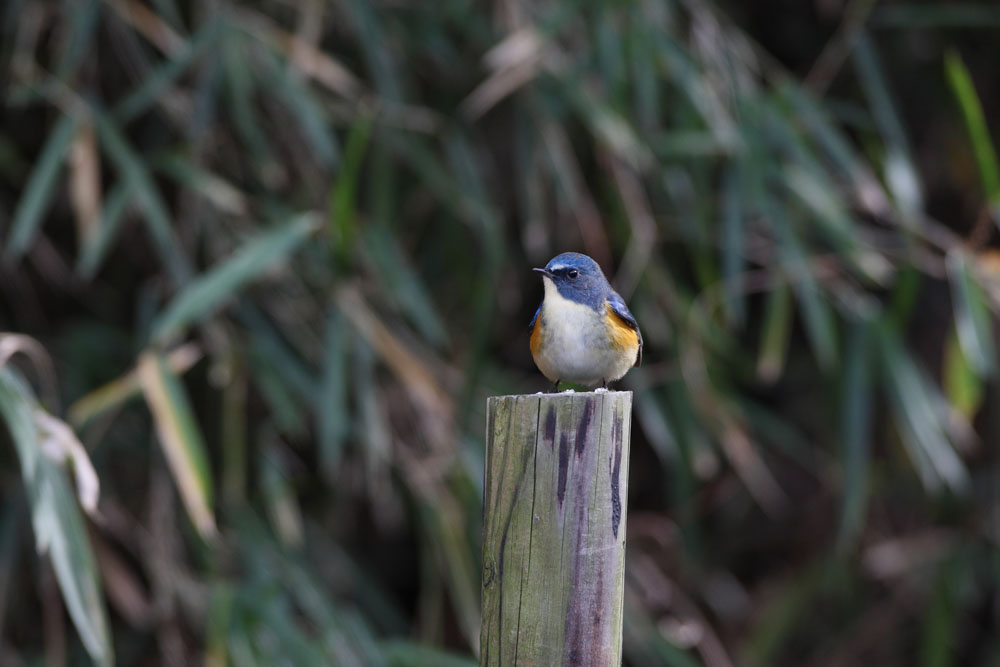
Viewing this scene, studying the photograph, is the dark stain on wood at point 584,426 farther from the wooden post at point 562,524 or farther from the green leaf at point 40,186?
the green leaf at point 40,186

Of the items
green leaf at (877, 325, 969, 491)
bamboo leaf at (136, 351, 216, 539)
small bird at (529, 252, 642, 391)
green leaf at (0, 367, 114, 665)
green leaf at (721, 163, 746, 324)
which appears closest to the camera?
small bird at (529, 252, 642, 391)

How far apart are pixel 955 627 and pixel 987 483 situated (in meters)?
0.84

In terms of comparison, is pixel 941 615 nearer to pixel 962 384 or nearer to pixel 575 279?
pixel 962 384

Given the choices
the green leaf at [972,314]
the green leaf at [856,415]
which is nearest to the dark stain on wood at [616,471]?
the green leaf at [972,314]

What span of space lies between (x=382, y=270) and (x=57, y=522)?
1.50 meters

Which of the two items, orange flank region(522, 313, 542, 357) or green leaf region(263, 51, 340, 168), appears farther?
green leaf region(263, 51, 340, 168)

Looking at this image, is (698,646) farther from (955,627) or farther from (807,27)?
(807,27)

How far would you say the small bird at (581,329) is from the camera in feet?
8.95

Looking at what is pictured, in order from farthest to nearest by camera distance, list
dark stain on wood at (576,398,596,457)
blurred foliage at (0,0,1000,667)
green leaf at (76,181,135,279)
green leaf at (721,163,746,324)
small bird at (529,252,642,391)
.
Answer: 1. green leaf at (721,163,746,324)
2. blurred foliage at (0,0,1000,667)
3. green leaf at (76,181,135,279)
4. small bird at (529,252,642,391)
5. dark stain on wood at (576,398,596,457)

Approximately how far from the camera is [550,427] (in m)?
1.96

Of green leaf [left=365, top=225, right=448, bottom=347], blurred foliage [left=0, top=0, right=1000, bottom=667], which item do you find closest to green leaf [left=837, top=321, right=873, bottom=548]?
blurred foliage [left=0, top=0, right=1000, bottom=667]

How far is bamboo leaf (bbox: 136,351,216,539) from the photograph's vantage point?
3.35 meters

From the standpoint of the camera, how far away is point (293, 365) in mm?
4188

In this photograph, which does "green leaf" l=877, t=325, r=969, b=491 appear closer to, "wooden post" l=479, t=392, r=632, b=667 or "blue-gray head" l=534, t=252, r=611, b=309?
"blue-gray head" l=534, t=252, r=611, b=309
